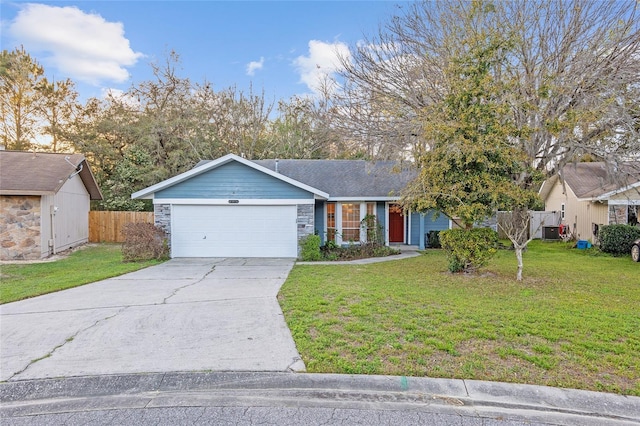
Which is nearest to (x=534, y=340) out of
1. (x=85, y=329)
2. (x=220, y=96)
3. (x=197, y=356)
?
(x=197, y=356)

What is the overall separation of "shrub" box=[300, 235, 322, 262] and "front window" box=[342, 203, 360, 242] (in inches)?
107

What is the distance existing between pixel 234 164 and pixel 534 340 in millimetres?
10219

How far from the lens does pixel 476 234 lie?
828 cm

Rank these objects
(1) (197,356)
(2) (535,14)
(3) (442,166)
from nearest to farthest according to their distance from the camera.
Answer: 1. (1) (197,356)
2. (3) (442,166)
3. (2) (535,14)

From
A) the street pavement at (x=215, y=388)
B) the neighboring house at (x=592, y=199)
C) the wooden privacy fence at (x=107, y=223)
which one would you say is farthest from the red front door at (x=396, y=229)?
the wooden privacy fence at (x=107, y=223)

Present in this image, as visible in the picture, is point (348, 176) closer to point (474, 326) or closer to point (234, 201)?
point (234, 201)

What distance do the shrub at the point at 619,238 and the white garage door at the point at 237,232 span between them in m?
12.1

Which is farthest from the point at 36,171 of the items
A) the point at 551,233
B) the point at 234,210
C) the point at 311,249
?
the point at 551,233

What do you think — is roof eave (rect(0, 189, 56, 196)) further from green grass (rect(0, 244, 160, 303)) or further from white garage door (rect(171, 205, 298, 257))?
white garage door (rect(171, 205, 298, 257))

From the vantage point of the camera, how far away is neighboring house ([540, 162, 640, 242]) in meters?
14.2

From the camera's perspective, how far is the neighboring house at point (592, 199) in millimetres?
14219

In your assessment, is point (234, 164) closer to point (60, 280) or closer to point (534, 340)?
point (60, 280)

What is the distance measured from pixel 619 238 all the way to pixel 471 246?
8798mm

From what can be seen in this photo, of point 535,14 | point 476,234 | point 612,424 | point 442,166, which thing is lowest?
point 612,424
